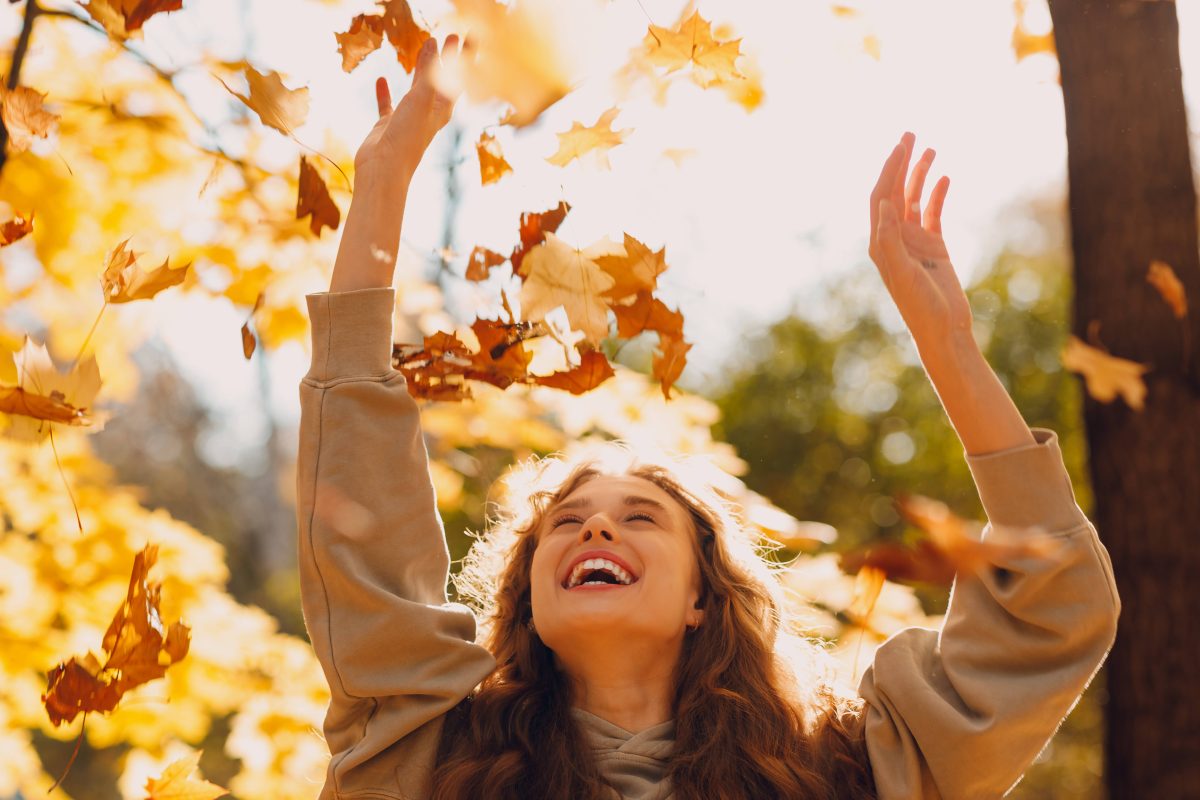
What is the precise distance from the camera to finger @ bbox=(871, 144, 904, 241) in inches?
68.8

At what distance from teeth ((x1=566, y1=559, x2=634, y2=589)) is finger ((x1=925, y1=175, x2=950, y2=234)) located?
0.80 meters

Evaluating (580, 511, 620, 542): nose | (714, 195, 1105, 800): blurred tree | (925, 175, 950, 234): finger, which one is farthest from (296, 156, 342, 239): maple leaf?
(714, 195, 1105, 800): blurred tree

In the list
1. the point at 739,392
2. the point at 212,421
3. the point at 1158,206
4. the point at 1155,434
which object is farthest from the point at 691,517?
the point at 212,421

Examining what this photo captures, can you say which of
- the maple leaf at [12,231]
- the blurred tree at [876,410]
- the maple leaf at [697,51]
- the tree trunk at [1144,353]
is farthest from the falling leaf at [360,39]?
the blurred tree at [876,410]

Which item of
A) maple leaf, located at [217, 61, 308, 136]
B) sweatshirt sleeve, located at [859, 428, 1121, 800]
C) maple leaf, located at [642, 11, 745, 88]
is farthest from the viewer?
maple leaf, located at [642, 11, 745, 88]

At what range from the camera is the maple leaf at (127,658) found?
5.38ft

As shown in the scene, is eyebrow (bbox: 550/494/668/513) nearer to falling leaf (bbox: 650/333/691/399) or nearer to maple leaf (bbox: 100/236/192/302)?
falling leaf (bbox: 650/333/691/399)

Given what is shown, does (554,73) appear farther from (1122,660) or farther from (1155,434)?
(1122,660)

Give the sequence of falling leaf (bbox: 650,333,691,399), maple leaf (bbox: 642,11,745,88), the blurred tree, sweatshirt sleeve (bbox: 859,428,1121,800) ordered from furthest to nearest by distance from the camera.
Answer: the blurred tree → falling leaf (bbox: 650,333,691,399) → maple leaf (bbox: 642,11,745,88) → sweatshirt sleeve (bbox: 859,428,1121,800)

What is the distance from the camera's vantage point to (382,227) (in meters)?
1.80

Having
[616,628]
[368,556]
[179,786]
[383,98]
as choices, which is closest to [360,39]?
[383,98]

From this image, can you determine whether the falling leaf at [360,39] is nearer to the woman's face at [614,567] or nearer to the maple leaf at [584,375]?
the maple leaf at [584,375]

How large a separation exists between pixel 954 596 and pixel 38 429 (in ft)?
4.88

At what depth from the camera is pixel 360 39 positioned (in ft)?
5.60
